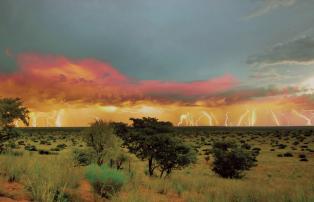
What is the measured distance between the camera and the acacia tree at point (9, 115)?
25000mm

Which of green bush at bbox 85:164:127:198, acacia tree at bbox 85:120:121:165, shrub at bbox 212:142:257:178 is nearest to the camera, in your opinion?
green bush at bbox 85:164:127:198

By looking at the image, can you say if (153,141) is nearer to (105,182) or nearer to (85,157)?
(85,157)

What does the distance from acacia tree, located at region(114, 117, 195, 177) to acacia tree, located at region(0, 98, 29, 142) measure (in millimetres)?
8116

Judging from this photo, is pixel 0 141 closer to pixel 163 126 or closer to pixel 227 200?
pixel 163 126

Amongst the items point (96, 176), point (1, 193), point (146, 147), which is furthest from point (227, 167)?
point (1, 193)

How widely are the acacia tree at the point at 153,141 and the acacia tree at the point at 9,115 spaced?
8.12 metres

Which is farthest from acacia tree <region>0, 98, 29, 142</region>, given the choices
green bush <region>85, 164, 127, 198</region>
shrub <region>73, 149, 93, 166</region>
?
green bush <region>85, 164, 127, 198</region>

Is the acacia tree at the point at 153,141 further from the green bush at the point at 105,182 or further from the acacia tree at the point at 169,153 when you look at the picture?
the green bush at the point at 105,182

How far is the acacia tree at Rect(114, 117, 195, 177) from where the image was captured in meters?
26.0

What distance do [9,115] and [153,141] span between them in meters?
12.1

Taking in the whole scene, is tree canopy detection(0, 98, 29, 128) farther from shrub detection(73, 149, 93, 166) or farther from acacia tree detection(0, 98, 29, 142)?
shrub detection(73, 149, 93, 166)

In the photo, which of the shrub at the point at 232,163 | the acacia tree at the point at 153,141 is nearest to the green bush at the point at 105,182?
the acacia tree at the point at 153,141

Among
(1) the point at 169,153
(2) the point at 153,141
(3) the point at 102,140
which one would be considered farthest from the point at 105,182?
(1) the point at 169,153

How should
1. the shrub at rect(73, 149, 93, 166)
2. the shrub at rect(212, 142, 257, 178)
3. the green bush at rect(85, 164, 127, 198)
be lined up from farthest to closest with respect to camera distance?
the shrub at rect(212, 142, 257, 178)
the shrub at rect(73, 149, 93, 166)
the green bush at rect(85, 164, 127, 198)
